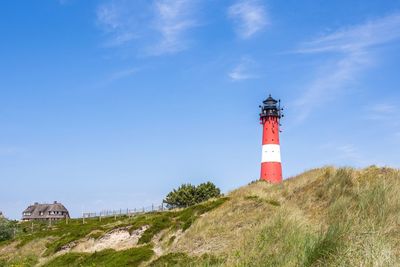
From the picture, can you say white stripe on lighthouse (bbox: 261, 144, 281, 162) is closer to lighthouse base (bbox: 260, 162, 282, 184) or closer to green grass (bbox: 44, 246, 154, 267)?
lighthouse base (bbox: 260, 162, 282, 184)

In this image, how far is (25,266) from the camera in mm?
30766

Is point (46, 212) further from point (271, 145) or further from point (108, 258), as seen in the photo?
point (108, 258)

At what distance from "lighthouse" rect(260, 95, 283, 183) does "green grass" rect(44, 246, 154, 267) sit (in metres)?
28.0

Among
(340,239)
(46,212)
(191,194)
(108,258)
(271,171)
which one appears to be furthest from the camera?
(46,212)

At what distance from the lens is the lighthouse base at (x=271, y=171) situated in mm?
53500

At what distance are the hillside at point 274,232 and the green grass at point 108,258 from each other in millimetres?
54

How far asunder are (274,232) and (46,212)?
118 meters

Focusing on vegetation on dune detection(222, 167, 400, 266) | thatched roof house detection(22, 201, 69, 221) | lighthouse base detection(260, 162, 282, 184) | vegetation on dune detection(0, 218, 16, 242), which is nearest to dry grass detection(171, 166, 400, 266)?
vegetation on dune detection(222, 167, 400, 266)

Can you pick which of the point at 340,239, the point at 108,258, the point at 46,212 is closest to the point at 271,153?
the point at 108,258

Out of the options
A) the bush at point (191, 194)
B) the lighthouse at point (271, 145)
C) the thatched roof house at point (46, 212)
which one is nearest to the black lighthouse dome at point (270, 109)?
the lighthouse at point (271, 145)

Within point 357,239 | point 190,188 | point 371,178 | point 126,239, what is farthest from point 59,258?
point 190,188

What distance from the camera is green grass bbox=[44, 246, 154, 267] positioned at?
23.2 metres

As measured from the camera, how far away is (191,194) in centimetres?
7594

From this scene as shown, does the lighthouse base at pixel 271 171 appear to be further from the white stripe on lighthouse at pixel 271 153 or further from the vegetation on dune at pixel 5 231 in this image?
the vegetation on dune at pixel 5 231
